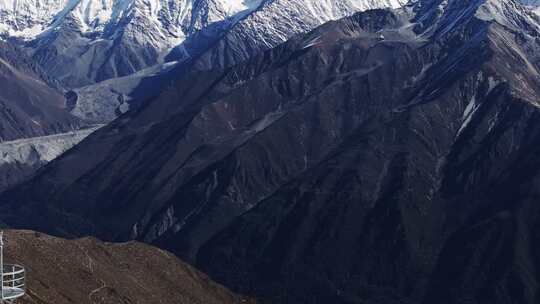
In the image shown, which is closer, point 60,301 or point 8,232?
point 60,301

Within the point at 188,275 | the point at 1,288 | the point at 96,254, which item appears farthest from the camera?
the point at 188,275

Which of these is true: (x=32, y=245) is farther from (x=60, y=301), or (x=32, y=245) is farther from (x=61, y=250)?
(x=60, y=301)

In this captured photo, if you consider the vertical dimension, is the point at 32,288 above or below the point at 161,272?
above

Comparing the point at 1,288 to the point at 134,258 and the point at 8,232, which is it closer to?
the point at 8,232

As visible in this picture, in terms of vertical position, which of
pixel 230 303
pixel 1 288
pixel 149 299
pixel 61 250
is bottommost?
pixel 230 303

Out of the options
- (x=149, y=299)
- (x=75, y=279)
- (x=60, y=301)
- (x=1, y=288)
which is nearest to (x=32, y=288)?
(x=60, y=301)

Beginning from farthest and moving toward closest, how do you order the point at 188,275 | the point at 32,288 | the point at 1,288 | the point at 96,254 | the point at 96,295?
1. the point at 188,275
2. the point at 96,254
3. the point at 96,295
4. the point at 32,288
5. the point at 1,288
